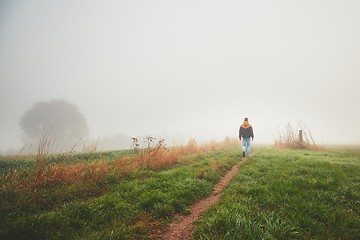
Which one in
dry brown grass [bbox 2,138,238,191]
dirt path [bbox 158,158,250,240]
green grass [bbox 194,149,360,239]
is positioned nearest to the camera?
green grass [bbox 194,149,360,239]

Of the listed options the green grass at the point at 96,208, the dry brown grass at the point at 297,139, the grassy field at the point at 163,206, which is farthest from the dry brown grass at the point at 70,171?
the dry brown grass at the point at 297,139

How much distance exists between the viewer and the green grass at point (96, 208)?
477cm

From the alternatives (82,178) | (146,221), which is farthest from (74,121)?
(146,221)

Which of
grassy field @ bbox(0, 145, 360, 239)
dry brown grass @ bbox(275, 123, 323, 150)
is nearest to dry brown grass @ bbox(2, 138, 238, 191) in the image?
grassy field @ bbox(0, 145, 360, 239)

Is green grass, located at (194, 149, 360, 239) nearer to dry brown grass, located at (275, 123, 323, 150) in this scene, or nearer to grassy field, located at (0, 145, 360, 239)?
grassy field, located at (0, 145, 360, 239)

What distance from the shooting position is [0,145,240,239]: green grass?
4773mm

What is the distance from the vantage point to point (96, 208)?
584 cm

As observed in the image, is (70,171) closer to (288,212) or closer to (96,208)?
(96,208)

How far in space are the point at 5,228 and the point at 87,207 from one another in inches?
74.7

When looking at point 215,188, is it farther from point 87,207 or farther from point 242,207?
point 87,207

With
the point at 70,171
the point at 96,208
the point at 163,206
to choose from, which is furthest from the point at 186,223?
the point at 70,171

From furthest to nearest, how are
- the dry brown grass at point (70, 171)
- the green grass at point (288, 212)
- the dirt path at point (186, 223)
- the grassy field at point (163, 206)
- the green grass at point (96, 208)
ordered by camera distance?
the dry brown grass at point (70, 171) → the dirt path at point (186, 223) → the green grass at point (96, 208) → the grassy field at point (163, 206) → the green grass at point (288, 212)

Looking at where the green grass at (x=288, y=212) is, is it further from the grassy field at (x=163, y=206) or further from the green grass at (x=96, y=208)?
the green grass at (x=96, y=208)

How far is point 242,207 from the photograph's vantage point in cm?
559
